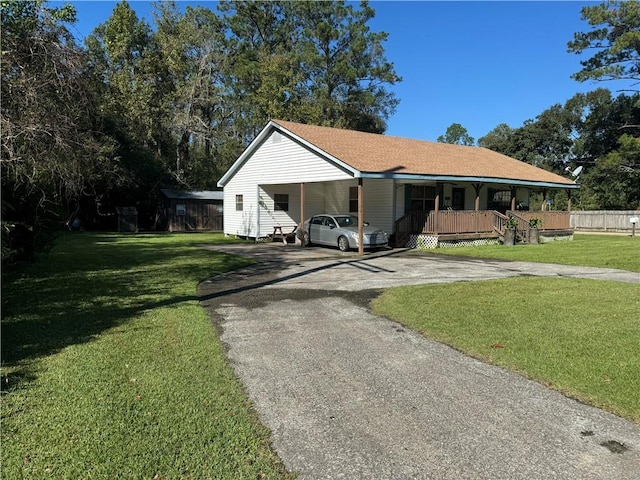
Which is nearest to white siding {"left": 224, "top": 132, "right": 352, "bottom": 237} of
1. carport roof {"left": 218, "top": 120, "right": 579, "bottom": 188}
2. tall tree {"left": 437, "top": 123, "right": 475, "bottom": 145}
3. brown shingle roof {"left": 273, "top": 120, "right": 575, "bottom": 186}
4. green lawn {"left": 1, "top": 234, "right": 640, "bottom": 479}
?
carport roof {"left": 218, "top": 120, "right": 579, "bottom": 188}

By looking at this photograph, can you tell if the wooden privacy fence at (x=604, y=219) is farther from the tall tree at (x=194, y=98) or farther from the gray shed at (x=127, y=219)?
the gray shed at (x=127, y=219)

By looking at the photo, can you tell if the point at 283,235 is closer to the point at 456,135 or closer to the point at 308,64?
the point at 308,64

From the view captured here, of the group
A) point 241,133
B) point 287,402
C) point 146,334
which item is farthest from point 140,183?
point 287,402

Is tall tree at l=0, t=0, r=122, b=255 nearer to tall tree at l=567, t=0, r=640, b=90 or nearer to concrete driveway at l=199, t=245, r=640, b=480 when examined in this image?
concrete driveway at l=199, t=245, r=640, b=480

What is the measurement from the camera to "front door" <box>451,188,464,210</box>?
22312mm

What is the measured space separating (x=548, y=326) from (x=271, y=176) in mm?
16645

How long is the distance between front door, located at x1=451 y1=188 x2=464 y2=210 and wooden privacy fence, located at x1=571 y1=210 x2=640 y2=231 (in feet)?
58.4

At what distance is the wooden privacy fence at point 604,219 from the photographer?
34.1 metres

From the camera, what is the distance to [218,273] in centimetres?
1149

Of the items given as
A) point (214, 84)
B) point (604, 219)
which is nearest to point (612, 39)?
point (604, 219)

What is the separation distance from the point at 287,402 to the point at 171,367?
1.44 meters

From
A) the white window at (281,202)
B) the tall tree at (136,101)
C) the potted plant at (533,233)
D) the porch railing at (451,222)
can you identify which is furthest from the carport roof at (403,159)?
the tall tree at (136,101)

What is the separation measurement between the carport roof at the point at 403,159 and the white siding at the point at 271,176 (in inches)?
16.6

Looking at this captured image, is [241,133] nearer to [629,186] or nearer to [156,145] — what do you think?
[156,145]
